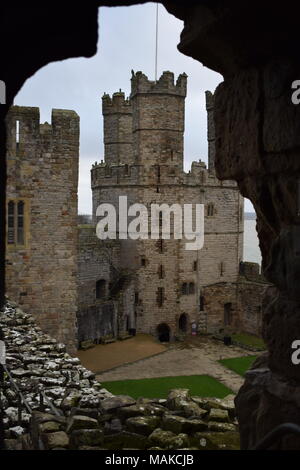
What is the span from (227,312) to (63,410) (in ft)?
80.0

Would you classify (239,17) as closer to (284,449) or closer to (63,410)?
(284,449)

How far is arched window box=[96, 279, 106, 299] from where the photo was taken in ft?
88.2

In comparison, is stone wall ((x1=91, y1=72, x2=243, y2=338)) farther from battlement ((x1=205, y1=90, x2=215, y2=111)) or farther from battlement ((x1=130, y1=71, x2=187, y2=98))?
battlement ((x1=205, y1=90, x2=215, y2=111))

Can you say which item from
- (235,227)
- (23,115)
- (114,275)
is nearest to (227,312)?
(235,227)

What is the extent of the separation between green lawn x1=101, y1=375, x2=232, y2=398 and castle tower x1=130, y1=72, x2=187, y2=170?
12.8 metres

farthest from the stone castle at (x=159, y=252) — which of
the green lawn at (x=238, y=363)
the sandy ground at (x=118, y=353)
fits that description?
the green lawn at (x=238, y=363)

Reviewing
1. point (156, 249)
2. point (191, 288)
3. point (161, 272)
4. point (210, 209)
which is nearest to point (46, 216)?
point (156, 249)

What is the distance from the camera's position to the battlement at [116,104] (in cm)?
3259

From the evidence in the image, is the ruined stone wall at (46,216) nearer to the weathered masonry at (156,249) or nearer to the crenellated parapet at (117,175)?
the weathered masonry at (156,249)

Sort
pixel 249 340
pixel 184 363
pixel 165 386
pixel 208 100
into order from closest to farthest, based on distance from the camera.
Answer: pixel 165 386, pixel 184 363, pixel 249 340, pixel 208 100

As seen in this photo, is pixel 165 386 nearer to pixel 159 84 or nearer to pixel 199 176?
pixel 199 176

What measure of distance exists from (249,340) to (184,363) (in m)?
7.06

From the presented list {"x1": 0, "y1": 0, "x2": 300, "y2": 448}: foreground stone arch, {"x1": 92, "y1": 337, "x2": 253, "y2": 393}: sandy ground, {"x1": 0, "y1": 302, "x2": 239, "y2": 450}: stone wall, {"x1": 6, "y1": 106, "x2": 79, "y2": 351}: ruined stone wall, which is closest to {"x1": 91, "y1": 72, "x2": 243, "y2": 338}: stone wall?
{"x1": 92, "y1": 337, "x2": 253, "y2": 393}: sandy ground

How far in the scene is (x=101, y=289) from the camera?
26984 mm
